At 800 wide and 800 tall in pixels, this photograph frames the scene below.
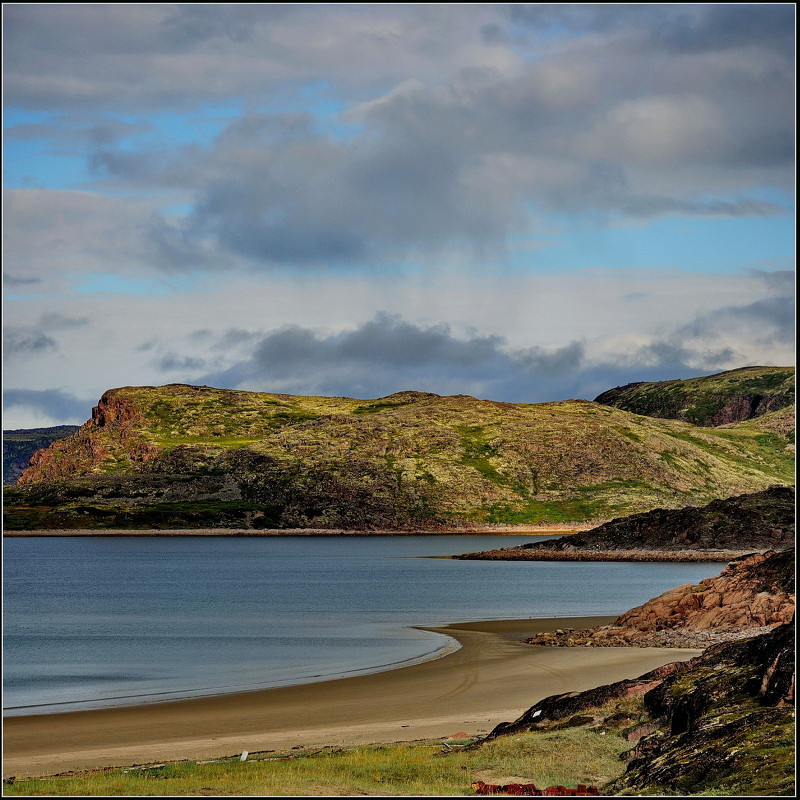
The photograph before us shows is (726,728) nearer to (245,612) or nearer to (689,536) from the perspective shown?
(245,612)

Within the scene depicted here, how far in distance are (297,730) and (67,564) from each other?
136 meters

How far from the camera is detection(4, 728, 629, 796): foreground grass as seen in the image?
66.3ft

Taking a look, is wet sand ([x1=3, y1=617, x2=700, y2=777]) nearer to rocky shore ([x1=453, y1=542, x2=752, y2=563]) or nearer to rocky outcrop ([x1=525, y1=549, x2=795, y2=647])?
rocky outcrop ([x1=525, y1=549, x2=795, y2=647])

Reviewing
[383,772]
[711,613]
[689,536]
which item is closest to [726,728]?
[383,772]

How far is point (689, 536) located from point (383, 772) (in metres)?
161

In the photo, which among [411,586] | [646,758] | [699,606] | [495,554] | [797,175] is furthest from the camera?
[495,554]

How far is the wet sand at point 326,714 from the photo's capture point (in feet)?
96.7

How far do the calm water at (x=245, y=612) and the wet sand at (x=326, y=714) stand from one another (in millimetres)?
3553

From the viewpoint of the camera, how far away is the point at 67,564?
15825 centimetres

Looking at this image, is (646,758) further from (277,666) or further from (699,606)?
(699,606)

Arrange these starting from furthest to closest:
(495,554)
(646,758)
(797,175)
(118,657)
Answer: (495,554)
(118,657)
(646,758)
(797,175)

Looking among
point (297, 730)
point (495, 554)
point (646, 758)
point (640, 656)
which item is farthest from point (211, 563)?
point (646, 758)

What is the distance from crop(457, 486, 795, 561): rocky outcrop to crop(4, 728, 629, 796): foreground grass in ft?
473

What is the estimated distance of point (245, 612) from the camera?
80.9m
